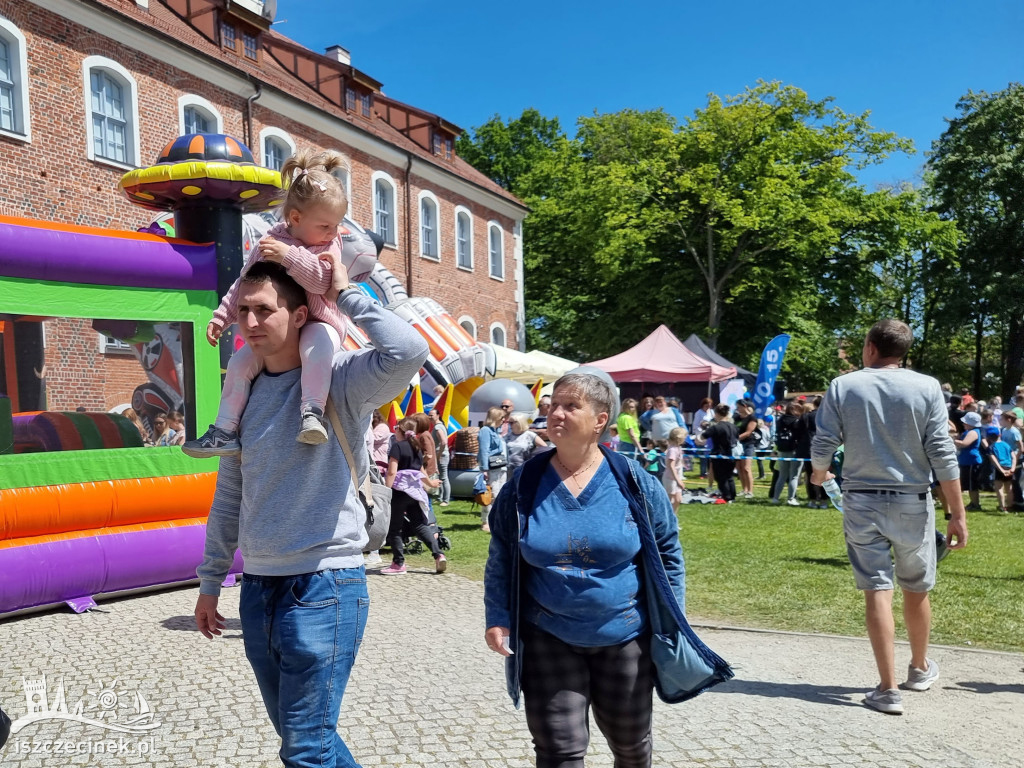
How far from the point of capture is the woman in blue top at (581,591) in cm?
293

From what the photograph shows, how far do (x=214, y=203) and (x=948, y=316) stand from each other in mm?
37707

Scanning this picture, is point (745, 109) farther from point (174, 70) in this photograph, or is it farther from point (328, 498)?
point (328, 498)

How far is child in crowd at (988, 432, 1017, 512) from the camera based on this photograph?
46.2ft

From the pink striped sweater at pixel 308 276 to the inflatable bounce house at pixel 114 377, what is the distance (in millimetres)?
4780

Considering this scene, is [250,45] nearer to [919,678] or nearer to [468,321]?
[468,321]

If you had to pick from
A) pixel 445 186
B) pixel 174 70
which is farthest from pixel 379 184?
pixel 174 70

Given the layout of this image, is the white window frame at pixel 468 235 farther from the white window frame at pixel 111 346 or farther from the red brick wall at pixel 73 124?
the white window frame at pixel 111 346

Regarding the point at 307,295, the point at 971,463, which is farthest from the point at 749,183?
the point at 307,295

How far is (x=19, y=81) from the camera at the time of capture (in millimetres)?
15742

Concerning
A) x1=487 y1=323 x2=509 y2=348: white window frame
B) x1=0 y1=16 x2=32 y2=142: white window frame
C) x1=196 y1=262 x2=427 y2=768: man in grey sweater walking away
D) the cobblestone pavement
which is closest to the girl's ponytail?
x1=196 y1=262 x2=427 y2=768: man in grey sweater walking away

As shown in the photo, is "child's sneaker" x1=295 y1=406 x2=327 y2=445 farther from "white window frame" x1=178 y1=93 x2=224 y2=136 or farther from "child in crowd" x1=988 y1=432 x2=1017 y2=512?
"white window frame" x1=178 y1=93 x2=224 y2=136

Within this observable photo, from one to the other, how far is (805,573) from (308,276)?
24.1ft

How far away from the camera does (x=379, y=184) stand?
88.9 ft

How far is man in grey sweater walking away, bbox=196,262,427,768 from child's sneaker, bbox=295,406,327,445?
76 mm
